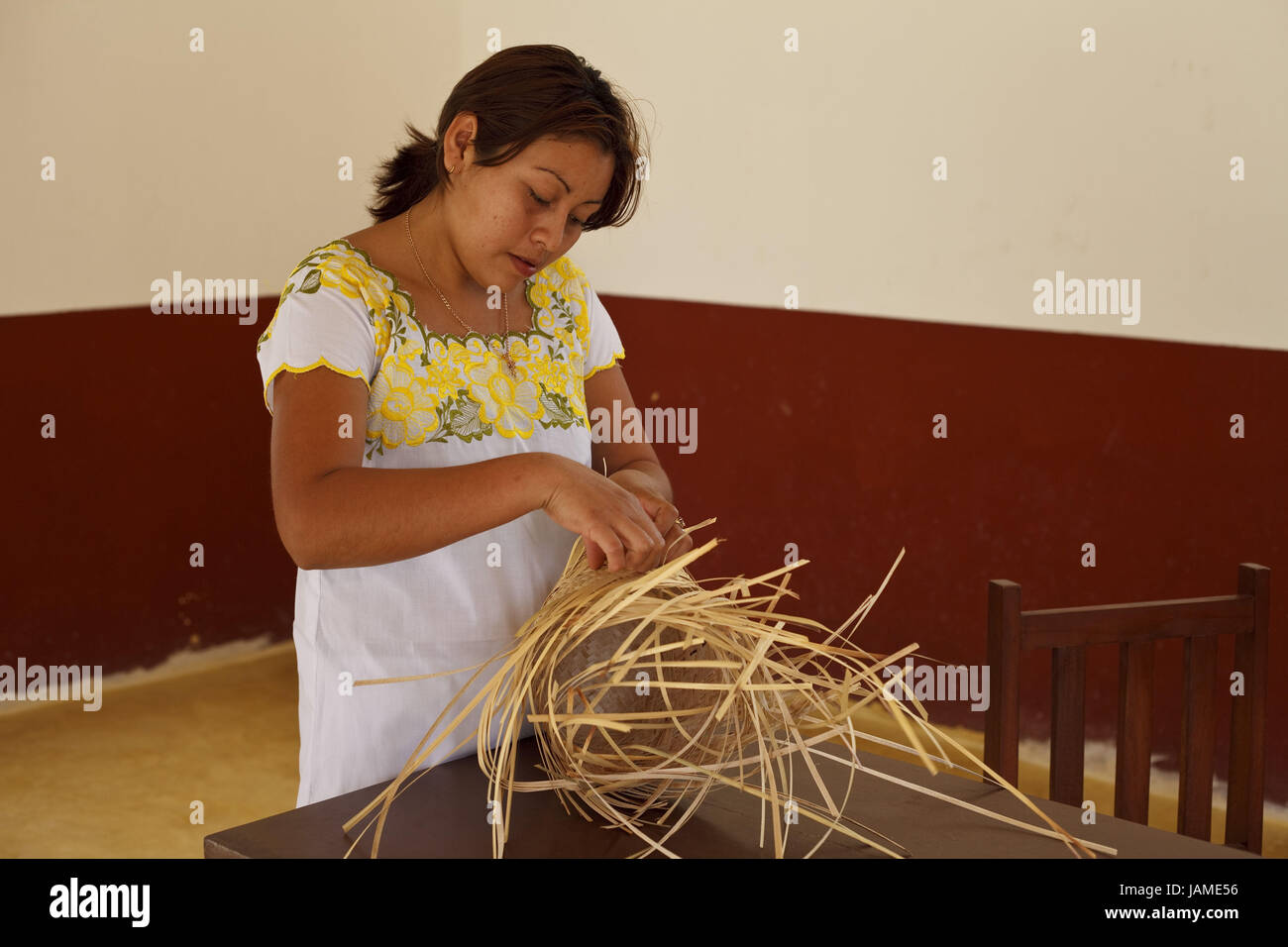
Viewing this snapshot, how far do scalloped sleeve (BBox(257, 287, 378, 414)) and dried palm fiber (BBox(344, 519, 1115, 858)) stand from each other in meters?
0.32

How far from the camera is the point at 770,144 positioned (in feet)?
10.8

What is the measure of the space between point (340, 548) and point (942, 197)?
7.97 feet

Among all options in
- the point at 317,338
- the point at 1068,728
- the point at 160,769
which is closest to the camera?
the point at 317,338

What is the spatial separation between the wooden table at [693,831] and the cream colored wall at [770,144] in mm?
1987

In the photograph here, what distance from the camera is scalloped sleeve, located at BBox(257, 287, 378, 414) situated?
1087 mm

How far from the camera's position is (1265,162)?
2.57 m

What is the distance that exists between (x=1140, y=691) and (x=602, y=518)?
2.74ft

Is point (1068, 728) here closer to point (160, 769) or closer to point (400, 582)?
point (400, 582)

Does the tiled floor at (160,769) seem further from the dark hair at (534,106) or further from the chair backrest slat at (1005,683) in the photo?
the dark hair at (534,106)

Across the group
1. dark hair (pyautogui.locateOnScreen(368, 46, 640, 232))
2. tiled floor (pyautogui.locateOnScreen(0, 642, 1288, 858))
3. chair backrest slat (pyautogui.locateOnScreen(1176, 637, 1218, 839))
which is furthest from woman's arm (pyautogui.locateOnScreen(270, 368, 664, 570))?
tiled floor (pyautogui.locateOnScreen(0, 642, 1288, 858))

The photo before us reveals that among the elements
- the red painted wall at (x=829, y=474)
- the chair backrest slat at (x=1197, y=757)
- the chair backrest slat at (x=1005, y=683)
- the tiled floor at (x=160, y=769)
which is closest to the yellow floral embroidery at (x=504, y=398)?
the chair backrest slat at (x=1005, y=683)

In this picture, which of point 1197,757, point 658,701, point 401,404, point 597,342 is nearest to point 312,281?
point 401,404

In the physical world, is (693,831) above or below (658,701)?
below
